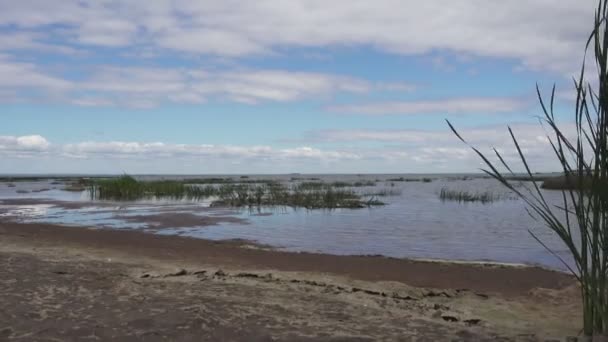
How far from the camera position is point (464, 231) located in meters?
20.1

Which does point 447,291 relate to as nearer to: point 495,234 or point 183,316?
point 183,316

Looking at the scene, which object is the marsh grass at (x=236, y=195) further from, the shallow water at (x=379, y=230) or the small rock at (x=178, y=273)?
the small rock at (x=178, y=273)

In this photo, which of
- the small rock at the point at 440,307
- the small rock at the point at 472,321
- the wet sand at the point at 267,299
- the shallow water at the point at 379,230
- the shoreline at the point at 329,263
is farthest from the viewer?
the shallow water at the point at 379,230

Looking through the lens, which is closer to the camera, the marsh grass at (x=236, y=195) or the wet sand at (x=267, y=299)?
the wet sand at (x=267, y=299)

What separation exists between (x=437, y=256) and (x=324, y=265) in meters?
3.65

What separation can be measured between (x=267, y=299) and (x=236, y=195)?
30.4 meters

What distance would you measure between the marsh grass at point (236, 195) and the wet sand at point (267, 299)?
61.4 ft

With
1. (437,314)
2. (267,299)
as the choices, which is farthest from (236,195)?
(437,314)

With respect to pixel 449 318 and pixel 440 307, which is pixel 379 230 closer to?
pixel 440 307

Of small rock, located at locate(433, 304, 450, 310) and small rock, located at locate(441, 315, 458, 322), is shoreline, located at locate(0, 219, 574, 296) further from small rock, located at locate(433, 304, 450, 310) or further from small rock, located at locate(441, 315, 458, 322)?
small rock, located at locate(441, 315, 458, 322)

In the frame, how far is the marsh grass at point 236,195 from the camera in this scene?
31781mm

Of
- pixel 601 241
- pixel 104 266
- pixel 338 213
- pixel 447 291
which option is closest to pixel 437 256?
pixel 447 291

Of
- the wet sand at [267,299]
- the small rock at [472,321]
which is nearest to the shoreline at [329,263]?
the wet sand at [267,299]

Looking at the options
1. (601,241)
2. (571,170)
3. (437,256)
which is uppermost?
(571,170)
